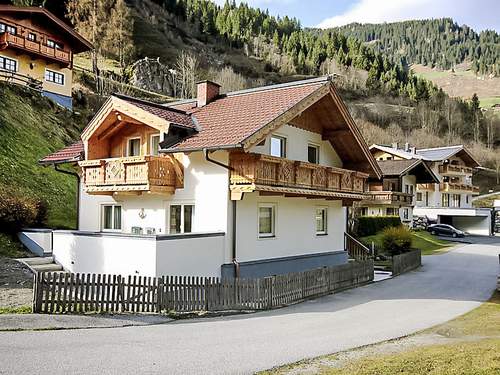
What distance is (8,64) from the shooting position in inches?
1592

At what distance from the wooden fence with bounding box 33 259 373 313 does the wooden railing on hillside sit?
135 inches

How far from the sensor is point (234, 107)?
19688 millimetres

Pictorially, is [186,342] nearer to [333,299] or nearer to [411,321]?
[411,321]

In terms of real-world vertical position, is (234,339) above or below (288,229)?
below

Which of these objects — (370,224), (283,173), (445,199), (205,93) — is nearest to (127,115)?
(205,93)

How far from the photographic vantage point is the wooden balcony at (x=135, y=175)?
55.9ft

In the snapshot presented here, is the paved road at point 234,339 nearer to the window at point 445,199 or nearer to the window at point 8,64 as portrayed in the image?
the window at point 8,64

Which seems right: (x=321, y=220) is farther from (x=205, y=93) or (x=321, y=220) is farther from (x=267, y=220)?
(x=205, y=93)

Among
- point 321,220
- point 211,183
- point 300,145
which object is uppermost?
point 300,145

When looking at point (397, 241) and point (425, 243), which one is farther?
point (425, 243)

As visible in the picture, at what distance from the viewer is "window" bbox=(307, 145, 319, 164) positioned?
22109 mm

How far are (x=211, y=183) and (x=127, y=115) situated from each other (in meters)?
4.27

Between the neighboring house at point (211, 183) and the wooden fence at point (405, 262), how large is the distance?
469 cm

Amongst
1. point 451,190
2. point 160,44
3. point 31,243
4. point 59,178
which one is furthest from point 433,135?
point 31,243
